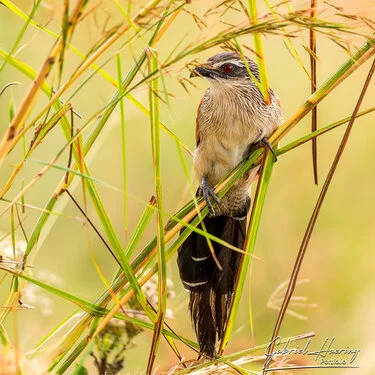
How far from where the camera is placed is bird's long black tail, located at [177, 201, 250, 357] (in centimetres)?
212

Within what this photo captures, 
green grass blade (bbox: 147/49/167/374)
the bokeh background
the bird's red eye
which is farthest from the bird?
green grass blade (bbox: 147/49/167/374)

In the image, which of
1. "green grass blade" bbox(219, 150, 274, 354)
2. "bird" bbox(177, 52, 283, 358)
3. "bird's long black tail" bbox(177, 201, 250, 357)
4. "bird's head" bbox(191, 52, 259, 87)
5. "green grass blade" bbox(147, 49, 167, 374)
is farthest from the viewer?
"bird's head" bbox(191, 52, 259, 87)

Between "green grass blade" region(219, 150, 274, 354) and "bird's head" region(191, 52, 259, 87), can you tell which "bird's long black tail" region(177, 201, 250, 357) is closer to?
"green grass blade" region(219, 150, 274, 354)

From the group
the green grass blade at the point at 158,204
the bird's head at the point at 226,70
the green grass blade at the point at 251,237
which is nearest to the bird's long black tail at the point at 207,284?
the green grass blade at the point at 251,237

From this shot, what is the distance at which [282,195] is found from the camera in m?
4.07

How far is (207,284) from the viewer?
92.0 inches

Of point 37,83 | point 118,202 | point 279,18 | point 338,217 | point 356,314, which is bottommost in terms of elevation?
point 118,202

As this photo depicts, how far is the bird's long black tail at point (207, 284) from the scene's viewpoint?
6.97ft

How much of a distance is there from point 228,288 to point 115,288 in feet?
2.31

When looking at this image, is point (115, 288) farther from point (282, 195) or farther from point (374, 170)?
point (374, 170)

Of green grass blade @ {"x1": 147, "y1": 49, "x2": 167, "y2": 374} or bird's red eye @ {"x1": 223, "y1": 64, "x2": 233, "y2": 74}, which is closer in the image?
green grass blade @ {"x1": 147, "y1": 49, "x2": 167, "y2": 374}

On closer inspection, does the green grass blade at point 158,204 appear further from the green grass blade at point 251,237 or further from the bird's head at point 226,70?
the bird's head at point 226,70

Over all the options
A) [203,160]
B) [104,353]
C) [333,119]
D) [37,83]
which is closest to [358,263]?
[333,119]

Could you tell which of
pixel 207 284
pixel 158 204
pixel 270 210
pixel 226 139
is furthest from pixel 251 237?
pixel 270 210
